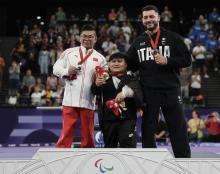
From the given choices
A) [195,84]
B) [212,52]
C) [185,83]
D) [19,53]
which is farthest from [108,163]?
[212,52]

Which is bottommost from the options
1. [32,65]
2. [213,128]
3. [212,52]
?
[213,128]

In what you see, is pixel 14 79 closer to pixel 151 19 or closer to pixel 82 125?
pixel 82 125

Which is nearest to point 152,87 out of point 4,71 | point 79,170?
point 79,170

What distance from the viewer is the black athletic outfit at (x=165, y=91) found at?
5.54m

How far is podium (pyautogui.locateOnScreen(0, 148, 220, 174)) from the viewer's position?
404 centimetres

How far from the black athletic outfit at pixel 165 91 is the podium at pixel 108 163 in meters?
1.44

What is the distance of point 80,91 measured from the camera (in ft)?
19.3

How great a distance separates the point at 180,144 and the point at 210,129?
7.82m

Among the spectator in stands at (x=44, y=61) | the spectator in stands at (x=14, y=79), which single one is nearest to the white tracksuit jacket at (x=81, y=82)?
the spectator in stands at (x=14, y=79)

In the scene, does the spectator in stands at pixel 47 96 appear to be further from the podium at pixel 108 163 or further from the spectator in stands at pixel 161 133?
the podium at pixel 108 163

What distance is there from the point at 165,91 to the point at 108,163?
1713 mm

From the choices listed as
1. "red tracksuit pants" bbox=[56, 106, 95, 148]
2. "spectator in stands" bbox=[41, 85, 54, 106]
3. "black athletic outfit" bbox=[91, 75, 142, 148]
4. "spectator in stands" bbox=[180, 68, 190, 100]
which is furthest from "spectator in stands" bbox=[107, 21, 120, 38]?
"black athletic outfit" bbox=[91, 75, 142, 148]

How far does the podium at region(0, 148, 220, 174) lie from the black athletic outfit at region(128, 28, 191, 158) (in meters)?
1.44

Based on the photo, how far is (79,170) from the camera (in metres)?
4.04
